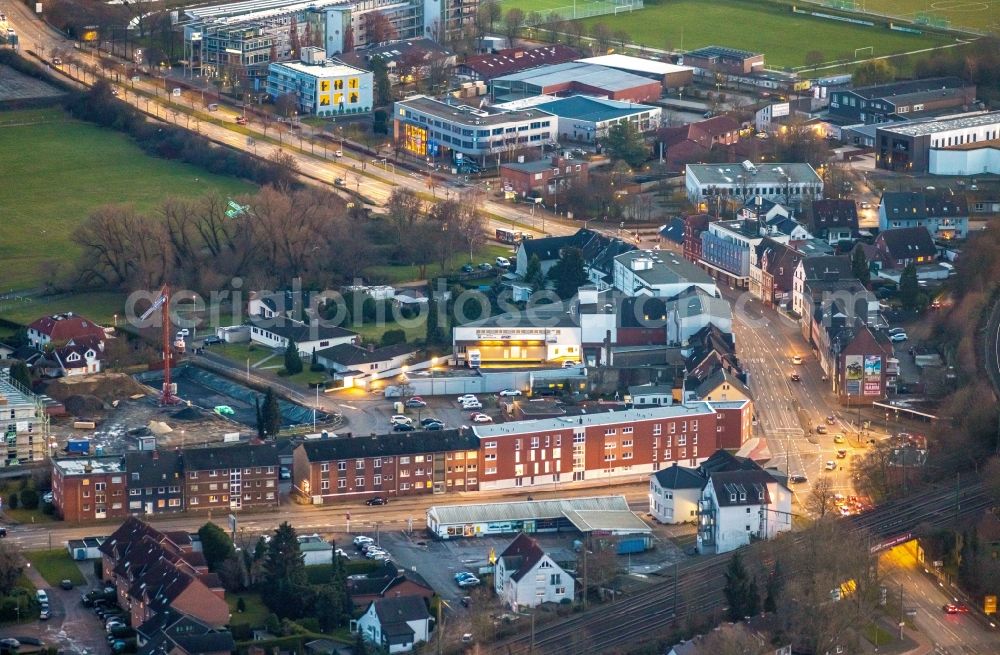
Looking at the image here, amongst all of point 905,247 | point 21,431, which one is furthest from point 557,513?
point 905,247

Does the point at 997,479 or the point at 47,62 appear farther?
the point at 47,62

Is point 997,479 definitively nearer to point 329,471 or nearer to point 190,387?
point 329,471

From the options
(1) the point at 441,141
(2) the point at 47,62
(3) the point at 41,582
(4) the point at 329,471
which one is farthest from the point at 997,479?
(2) the point at 47,62

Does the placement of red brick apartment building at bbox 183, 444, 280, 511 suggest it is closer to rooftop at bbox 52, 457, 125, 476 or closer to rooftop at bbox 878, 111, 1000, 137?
rooftop at bbox 52, 457, 125, 476

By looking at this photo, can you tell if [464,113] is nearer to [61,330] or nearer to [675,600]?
[61,330]

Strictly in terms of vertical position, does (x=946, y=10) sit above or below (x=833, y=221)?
below
